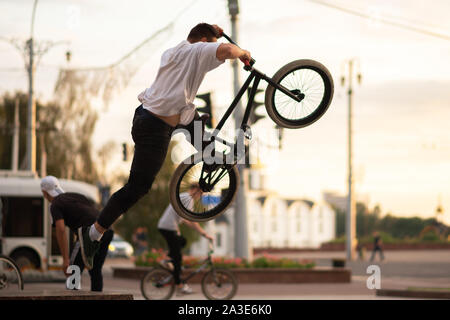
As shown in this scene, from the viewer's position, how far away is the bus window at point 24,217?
2225cm

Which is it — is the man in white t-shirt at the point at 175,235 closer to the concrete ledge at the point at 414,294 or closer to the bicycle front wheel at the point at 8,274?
the bicycle front wheel at the point at 8,274

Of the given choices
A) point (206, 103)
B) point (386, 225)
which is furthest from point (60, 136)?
point (386, 225)

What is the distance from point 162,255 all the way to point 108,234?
14169 millimetres

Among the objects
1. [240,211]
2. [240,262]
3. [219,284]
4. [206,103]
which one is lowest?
[240,262]

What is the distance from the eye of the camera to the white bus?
72.5 feet

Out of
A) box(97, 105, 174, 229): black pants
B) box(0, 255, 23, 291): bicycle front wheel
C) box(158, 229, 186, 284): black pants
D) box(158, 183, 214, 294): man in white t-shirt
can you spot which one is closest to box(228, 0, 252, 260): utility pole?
box(158, 183, 214, 294): man in white t-shirt

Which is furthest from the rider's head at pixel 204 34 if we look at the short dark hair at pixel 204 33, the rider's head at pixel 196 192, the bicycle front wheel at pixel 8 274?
the bicycle front wheel at pixel 8 274

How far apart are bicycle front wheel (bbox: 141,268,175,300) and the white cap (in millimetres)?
5843

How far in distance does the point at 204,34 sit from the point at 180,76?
44cm

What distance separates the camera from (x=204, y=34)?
6.32 m

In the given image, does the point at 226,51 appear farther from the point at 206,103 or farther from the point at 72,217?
the point at 206,103

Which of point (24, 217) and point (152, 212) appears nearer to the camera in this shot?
point (24, 217)

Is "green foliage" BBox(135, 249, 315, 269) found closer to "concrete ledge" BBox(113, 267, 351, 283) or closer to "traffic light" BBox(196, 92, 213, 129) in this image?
"concrete ledge" BBox(113, 267, 351, 283)

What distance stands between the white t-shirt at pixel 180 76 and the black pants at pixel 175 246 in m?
7.51
